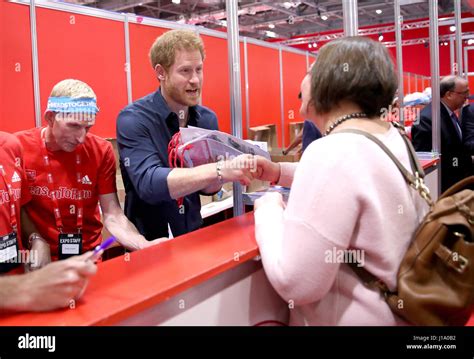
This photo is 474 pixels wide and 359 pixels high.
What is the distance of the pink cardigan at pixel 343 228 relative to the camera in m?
1.10

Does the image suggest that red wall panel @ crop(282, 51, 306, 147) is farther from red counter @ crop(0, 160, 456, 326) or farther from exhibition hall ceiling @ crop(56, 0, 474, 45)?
red counter @ crop(0, 160, 456, 326)

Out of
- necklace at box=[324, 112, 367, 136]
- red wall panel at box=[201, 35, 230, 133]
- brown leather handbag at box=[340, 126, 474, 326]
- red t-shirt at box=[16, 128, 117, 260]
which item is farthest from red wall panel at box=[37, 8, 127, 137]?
brown leather handbag at box=[340, 126, 474, 326]

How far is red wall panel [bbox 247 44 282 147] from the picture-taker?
6.98m

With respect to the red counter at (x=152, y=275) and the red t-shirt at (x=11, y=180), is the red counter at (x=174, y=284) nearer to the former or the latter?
the red counter at (x=152, y=275)

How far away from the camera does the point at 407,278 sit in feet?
3.81

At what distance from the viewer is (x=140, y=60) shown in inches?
186

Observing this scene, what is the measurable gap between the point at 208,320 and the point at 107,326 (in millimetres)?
385

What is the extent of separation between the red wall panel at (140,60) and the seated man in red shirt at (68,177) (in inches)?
98.6

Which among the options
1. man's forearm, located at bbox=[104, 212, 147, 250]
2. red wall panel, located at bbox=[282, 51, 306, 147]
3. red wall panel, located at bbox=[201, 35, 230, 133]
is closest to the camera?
man's forearm, located at bbox=[104, 212, 147, 250]

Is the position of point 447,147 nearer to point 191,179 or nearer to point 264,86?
point 264,86

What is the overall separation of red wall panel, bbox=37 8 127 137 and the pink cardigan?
3103 millimetres

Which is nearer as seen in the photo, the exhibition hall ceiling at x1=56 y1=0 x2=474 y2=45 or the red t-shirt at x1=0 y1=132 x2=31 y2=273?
the red t-shirt at x1=0 y1=132 x2=31 y2=273
